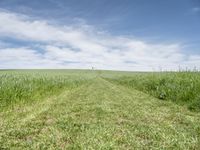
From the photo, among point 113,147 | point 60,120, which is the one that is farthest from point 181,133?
point 60,120

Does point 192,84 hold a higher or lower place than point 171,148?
higher

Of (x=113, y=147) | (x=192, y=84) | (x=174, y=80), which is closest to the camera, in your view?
(x=113, y=147)

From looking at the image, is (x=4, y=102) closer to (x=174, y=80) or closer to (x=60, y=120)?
(x=60, y=120)

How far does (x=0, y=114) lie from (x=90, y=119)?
4.35 m

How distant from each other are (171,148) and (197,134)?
197cm

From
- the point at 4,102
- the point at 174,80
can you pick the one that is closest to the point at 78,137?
the point at 4,102

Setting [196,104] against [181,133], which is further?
[196,104]

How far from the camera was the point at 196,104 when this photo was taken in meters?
14.9

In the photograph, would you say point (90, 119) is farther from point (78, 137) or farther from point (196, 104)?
point (196, 104)

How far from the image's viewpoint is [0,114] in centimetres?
1241

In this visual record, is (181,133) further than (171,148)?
Yes

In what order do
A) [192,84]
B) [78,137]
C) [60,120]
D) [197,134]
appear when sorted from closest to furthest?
1. [78,137]
2. [197,134]
3. [60,120]
4. [192,84]

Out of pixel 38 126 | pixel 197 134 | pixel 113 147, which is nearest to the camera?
pixel 113 147

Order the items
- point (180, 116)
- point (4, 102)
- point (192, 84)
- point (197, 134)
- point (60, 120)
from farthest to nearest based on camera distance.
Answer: point (192, 84), point (4, 102), point (180, 116), point (60, 120), point (197, 134)
